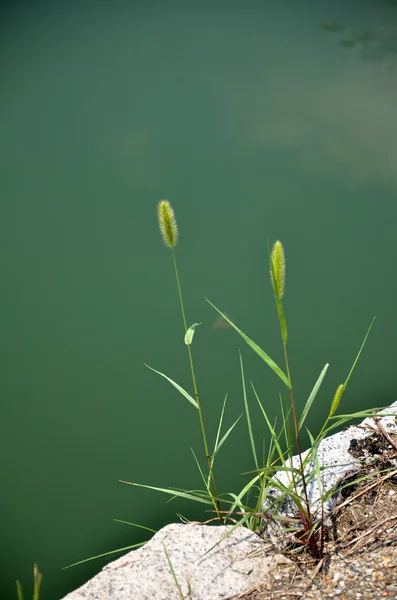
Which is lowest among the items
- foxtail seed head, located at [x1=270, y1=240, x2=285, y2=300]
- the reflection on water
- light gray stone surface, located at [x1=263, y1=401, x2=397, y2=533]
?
light gray stone surface, located at [x1=263, y1=401, x2=397, y2=533]

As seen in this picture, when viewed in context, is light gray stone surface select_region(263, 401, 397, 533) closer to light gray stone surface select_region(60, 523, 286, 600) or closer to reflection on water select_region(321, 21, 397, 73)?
light gray stone surface select_region(60, 523, 286, 600)

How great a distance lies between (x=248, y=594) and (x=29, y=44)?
2982 mm

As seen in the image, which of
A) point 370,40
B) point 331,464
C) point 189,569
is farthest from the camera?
point 370,40

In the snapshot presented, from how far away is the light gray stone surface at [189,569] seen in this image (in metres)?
1.05

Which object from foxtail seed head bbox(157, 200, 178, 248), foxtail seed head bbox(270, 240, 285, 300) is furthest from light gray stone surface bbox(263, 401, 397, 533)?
foxtail seed head bbox(157, 200, 178, 248)

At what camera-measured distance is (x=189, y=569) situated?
3.57ft

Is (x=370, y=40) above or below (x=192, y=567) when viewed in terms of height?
above

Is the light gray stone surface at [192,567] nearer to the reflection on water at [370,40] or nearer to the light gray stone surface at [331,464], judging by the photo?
the light gray stone surface at [331,464]

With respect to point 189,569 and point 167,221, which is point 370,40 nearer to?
point 167,221

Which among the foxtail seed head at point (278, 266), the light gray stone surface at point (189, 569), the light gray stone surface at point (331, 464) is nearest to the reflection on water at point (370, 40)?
the light gray stone surface at point (331, 464)

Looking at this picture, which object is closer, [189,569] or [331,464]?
[189,569]

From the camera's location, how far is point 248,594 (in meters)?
1.04

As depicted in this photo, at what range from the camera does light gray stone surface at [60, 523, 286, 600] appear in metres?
1.05

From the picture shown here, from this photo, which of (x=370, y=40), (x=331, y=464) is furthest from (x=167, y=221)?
(x=370, y=40)
